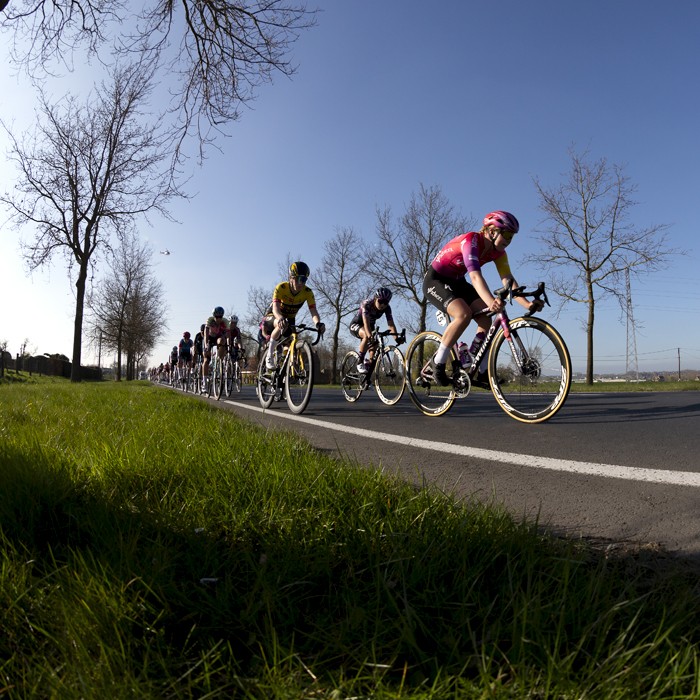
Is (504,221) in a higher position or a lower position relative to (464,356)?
higher

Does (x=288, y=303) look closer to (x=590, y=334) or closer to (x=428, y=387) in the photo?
(x=428, y=387)

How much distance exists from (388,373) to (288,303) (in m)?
2.19

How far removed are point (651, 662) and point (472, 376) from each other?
4.76 metres

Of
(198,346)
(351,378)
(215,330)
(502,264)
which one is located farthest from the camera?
(198,346)

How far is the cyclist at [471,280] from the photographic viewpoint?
16.6 ft

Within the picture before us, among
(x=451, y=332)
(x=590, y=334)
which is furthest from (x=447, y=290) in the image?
(x=590, y=334)

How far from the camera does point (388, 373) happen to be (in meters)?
8.37

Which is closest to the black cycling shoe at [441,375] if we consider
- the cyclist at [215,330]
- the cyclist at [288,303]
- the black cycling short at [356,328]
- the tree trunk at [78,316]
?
the cyclist at [288,303]

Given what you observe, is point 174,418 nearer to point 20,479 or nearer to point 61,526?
point 20,479

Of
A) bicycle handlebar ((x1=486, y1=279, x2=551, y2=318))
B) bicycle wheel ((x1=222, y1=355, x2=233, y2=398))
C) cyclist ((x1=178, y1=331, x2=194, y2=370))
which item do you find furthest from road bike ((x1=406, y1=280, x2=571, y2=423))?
cyclist ((x1=178, y1=331, x2=194, y2=370))

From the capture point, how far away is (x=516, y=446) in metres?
3.51

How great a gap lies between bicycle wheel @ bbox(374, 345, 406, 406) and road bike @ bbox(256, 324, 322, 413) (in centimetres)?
155

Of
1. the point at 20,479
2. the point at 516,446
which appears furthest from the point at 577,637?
the point at 516,446

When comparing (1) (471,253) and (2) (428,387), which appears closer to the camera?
(1) (471,253)
